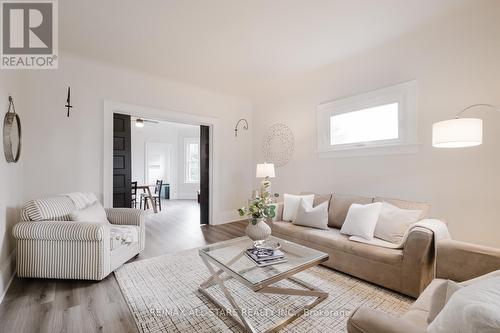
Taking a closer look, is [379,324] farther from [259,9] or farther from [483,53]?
[483,53]

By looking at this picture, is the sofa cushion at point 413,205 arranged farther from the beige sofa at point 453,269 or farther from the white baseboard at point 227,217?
the white baseboard at point 227,217

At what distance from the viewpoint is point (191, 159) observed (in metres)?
8.87

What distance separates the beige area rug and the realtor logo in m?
2.69

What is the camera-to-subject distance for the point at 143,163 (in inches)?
324

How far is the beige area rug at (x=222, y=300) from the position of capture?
1742mm

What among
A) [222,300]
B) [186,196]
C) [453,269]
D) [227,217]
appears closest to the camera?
[453,269]

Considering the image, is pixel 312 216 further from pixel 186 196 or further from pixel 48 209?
pixel 186 196

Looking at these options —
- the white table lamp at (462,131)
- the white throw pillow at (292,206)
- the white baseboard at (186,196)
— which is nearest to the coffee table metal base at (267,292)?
the white throw pillow at (292,206)

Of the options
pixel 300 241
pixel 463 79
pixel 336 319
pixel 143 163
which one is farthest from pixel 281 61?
pixel 143 163

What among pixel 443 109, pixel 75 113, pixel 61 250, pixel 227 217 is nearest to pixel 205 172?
pixel 227 217

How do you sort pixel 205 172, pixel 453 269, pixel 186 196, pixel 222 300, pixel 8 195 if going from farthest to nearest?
pixel 186 196, pixel 205 172, pixel 8 195, pixel 222 300, pixel 453 269

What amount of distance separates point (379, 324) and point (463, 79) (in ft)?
9.35

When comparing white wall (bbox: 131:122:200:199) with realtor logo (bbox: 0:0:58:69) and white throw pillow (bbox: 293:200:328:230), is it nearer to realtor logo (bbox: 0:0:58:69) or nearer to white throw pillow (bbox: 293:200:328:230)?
realtor logo (bbox: 0:0:58:69)

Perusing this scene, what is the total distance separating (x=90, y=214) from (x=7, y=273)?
85 cm
